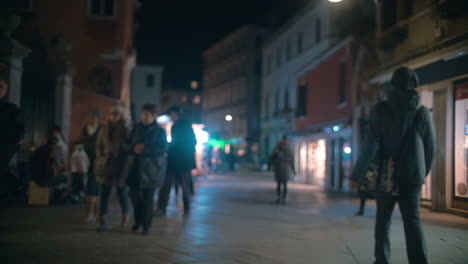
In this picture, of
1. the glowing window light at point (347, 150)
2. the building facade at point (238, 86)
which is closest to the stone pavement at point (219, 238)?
the glowing window light at point (347, 150)

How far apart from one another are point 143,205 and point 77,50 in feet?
43.2

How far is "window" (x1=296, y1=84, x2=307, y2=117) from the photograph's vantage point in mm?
24953

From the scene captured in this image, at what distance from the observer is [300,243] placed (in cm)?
667

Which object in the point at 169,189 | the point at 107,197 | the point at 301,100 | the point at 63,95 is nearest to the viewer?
the point at 107,197

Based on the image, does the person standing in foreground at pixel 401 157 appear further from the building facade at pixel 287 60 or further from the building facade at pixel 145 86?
the building facade at pixel 145 86

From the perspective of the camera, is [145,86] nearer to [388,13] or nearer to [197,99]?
[388,13]

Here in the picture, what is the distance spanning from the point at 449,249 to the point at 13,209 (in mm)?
7600

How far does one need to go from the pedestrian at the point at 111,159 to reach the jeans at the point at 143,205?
26 centimetres

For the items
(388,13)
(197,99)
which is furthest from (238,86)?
(388,13)

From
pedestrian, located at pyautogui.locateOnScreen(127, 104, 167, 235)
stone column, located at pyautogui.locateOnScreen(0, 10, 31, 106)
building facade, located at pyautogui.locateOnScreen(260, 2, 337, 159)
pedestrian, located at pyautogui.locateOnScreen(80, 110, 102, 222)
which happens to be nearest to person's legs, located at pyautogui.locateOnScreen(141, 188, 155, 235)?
pedestrian, located at pyautogui.locateOnScreen(127, 104, 167, 235)

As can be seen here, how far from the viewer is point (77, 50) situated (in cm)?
1902

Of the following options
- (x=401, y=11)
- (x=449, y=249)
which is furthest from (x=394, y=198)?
(x=401, y=11)

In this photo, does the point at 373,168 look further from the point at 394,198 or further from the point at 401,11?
the point at 401,11

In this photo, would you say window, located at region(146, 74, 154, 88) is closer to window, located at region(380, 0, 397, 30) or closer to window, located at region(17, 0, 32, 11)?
window, located at region(17, 0, 32, 11)
